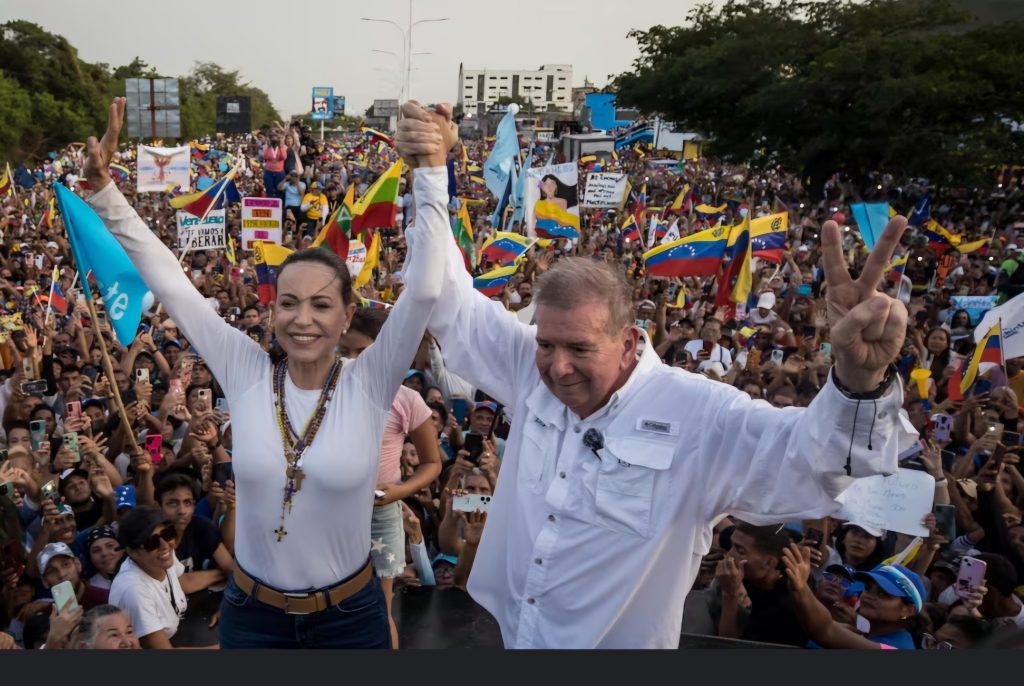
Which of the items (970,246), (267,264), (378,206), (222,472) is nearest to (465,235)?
(378,206)

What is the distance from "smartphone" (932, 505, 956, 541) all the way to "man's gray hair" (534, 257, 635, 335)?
288cm

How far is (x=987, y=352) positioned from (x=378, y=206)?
508 centimetres

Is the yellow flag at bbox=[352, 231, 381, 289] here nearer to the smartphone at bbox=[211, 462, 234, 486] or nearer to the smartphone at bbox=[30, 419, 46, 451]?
the smartphone at bbox=[30, 419, 46, 451]

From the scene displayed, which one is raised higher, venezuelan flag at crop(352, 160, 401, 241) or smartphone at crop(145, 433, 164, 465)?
venezuelan flag at crop(352, 160, 401, 241)

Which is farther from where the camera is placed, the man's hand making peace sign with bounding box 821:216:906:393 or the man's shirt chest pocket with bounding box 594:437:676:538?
the man's shirt chest pocket with bounding box 594:437:676:538

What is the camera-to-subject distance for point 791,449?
155 centimetres

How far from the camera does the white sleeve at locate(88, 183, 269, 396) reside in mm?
2197

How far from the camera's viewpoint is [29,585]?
13.2ft

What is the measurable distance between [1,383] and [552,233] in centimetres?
709

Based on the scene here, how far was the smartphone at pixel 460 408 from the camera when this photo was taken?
623 centimetres

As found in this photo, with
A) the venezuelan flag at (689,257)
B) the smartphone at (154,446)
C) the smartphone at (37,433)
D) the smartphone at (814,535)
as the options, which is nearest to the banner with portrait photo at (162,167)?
the venezuelan flag at (689,257)

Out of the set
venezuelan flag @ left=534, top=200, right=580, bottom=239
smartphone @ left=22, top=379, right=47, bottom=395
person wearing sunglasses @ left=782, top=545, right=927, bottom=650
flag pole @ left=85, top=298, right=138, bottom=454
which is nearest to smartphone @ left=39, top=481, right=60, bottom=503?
flag pole @ left=85, top=298, right=138, bottom=454

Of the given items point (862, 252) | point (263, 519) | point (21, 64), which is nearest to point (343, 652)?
point (263, 519)

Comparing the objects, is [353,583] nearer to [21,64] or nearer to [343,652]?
[343,652]
